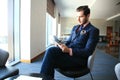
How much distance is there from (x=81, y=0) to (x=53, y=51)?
27.4 feet

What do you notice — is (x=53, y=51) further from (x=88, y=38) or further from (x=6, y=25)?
(x=6, y=25)

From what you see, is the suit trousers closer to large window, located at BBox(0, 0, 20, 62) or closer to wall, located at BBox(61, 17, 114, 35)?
large window, located at BBox(0, 0, 20, 62)

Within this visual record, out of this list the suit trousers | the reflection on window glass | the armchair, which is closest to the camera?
the armchair

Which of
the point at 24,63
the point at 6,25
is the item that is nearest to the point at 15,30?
the point at 6,25

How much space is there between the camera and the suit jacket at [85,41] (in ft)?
7.50

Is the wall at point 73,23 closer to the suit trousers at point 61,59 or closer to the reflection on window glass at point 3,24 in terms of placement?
the reflection on window glass at point 3,24

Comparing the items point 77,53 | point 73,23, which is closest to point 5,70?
point 77,53

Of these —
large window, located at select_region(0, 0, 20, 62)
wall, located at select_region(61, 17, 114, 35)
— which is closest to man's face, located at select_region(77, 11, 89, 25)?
large window, located at select_region(0, 0, 20, 62)

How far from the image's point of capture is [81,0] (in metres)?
10.1

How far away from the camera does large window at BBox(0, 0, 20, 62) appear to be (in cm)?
429

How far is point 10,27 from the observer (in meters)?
4.55

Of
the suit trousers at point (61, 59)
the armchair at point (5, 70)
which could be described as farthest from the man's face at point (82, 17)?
the armchair at point (5, 70)

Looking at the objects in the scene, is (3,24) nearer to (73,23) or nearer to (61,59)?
(61,59)

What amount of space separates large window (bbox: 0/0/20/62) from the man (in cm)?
248
